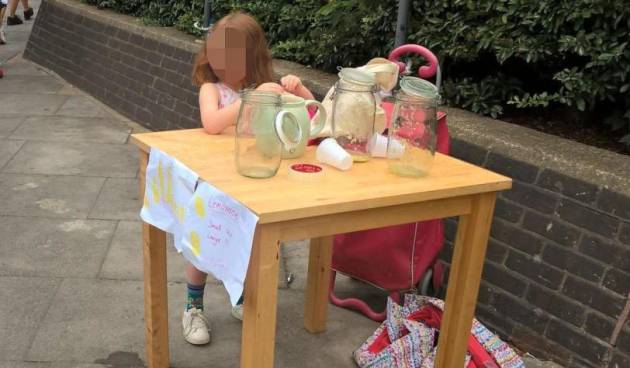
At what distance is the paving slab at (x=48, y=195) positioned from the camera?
14.3 ft

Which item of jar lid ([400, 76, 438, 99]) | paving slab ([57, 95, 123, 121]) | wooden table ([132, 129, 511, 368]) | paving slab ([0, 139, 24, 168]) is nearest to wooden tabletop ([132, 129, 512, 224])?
wooden table ([132, 129, 511, 368])

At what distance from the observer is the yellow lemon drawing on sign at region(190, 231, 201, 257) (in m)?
2.11

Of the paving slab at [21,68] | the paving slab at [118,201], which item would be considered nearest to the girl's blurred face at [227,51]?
the paving slab at [118,201]

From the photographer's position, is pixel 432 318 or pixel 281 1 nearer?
pixel 432 318

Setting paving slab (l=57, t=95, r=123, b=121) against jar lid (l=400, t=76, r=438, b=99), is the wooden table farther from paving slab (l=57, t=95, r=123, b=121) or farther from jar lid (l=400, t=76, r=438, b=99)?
paving slab (l=57, t=95, r=123, b=121)

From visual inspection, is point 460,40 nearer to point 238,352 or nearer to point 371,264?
point 371,264

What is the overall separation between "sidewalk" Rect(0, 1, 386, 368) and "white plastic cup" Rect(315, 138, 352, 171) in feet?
3.64

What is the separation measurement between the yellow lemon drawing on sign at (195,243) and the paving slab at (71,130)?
13.4ft

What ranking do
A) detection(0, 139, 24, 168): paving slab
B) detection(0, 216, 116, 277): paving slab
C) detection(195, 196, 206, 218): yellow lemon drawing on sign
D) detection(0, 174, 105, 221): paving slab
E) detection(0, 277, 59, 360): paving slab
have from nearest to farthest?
detection(195, 196, 206, 218): yellow lemon drawing on sign, detection(0, 277, 59, 360): paving slab, detection(0, 216, 116, 277): paving slab, detection(0, 174, 105, 221): paving slab, detection(0, 139, 24, 168): paving slab

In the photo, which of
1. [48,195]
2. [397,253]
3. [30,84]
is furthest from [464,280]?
[30,84]

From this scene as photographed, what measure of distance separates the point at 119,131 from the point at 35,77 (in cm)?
251

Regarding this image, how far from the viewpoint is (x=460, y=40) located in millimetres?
3861

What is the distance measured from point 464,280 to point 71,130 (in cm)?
469

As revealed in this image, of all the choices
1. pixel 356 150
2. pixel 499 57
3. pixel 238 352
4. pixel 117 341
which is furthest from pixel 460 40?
pixel 117 341
